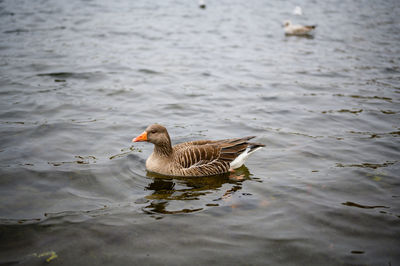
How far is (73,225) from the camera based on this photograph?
18.1 feet

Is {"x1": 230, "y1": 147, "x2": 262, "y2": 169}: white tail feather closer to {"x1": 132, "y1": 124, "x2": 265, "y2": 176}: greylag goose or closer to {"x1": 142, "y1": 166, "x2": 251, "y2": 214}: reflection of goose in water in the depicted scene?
{"x1": 132, "y1": 124, "x2": 265, "y2": 176}: greylag goose

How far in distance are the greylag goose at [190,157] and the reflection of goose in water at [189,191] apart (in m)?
0.18

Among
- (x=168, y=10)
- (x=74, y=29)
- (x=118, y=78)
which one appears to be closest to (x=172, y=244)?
(x=118, y=78)

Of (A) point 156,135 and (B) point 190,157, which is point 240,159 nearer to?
(B) point 190,157

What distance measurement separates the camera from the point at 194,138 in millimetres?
9438

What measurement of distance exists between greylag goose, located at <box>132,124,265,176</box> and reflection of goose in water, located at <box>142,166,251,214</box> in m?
0.18

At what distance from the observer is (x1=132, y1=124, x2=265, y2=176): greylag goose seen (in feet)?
24.7

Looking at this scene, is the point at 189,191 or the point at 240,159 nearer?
the point at 189,191

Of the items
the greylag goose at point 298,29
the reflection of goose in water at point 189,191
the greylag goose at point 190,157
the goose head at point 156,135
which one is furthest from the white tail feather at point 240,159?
the greylag goose at point 298,29

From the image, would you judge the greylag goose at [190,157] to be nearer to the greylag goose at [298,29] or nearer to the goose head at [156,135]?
the goose head at [156,135]

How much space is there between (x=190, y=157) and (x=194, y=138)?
1.94m

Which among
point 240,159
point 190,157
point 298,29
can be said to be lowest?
point 240,159

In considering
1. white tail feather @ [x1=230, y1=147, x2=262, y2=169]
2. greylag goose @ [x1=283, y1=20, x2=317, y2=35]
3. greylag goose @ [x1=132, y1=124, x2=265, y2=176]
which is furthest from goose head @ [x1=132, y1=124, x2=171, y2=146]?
greylag goose @ [x1=283, y1=20, x2=317, y2=35]

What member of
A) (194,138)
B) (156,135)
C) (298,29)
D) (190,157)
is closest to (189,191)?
(190,157)
